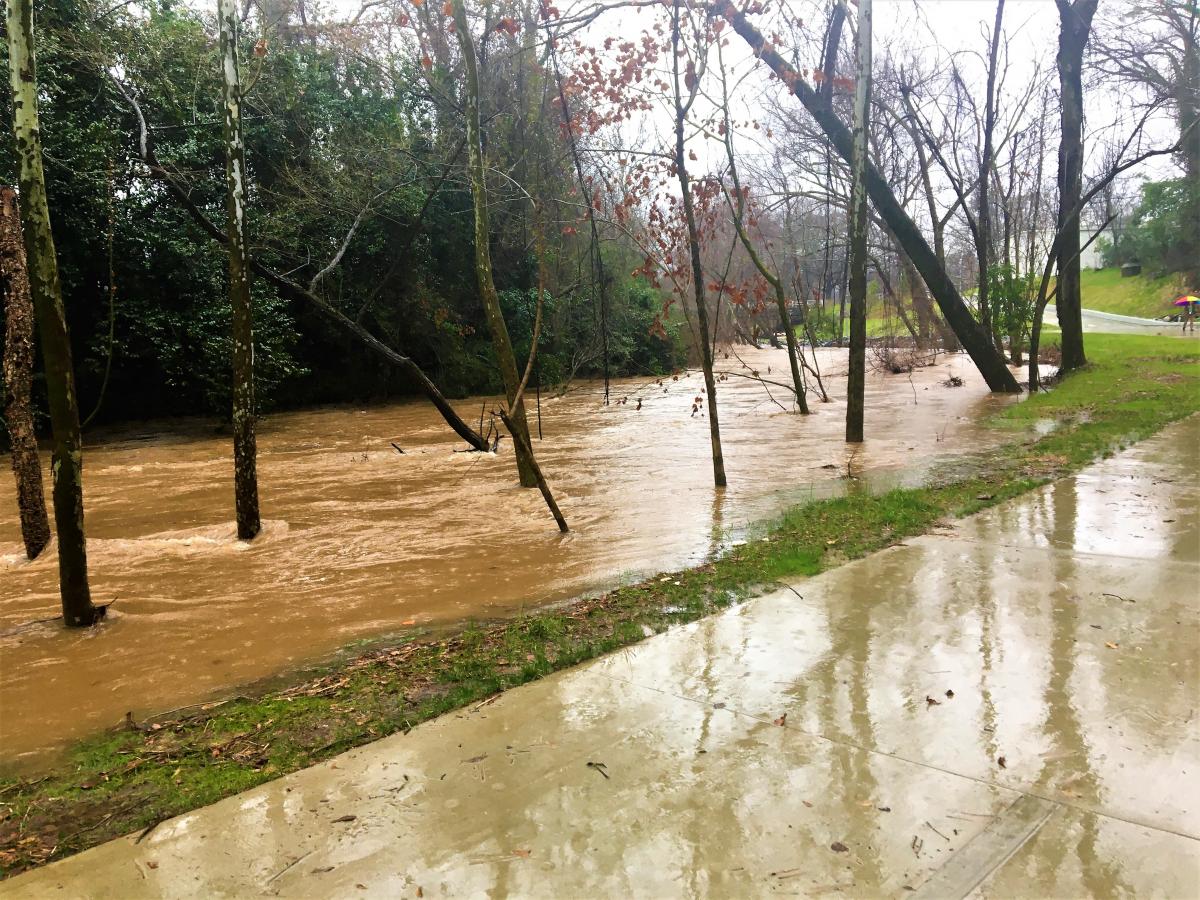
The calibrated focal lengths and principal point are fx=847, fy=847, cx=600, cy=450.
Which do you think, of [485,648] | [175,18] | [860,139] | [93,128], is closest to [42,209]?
[485,648]

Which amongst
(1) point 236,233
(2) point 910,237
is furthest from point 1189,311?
(1) point 236,233

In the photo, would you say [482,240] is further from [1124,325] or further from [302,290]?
[1124,325]

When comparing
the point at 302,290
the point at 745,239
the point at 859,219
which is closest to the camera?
the point at 302,290

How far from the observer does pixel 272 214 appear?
1855cm

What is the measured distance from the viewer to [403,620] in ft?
18.9

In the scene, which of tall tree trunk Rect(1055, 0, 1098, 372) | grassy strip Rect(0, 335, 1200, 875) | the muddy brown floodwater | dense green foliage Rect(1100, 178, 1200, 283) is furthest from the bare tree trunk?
dense green foliage Rect(1100, 178, 1200, 283)

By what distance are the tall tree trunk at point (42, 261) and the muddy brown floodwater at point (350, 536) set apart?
1.17 metres

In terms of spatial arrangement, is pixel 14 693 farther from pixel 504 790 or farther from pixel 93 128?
pixel 93 128

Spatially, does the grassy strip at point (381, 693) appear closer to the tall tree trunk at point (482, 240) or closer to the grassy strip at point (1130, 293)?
the tall tree trunk at point (482, 240)

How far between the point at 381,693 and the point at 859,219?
9.86 meters

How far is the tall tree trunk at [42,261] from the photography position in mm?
4996

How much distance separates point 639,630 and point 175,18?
1944 centimetres

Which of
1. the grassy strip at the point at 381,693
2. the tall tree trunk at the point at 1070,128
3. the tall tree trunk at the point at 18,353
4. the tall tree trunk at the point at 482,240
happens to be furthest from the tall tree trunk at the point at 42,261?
the tall tree trunk at the point at 1070,128

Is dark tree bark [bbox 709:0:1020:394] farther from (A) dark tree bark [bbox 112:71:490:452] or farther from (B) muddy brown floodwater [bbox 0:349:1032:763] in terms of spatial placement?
(A) dark tree bark [bbox 112:71:490:452]
